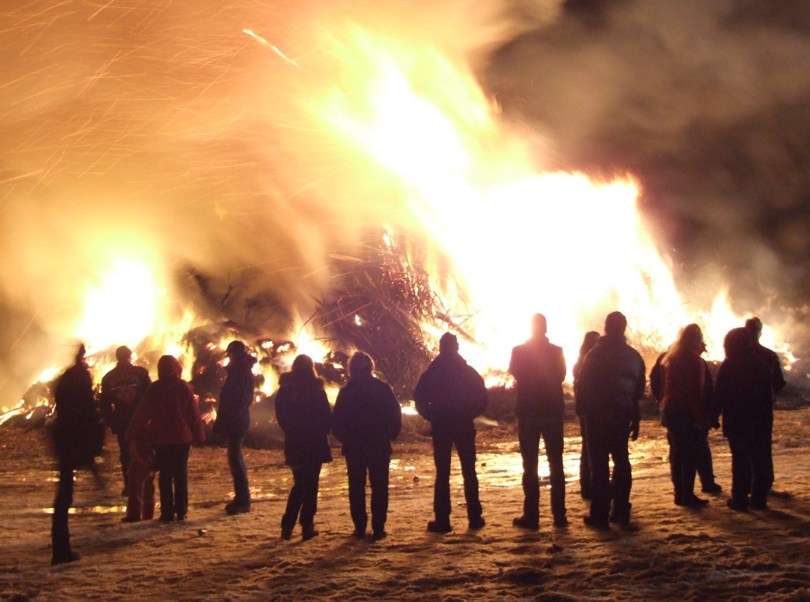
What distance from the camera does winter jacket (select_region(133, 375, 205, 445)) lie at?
28.8 ft

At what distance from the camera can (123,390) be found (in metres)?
10.4

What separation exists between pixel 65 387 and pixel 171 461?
183 centimetres

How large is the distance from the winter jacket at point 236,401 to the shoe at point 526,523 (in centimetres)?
304

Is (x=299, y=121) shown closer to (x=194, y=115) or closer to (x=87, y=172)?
(x=194, y=115)

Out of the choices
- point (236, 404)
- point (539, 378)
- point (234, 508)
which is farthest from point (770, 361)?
point (234, 508)

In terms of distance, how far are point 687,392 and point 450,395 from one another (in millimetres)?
2256

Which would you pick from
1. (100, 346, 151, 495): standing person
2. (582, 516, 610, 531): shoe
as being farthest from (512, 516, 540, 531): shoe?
(100, 346, 151, 495): standing person

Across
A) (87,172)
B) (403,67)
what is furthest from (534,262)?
(87,172)

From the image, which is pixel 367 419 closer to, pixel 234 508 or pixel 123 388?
pixel 234 508

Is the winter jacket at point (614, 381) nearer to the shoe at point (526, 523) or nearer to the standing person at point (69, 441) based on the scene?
the shoe at point (526, 523)

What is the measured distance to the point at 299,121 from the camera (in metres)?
21.5

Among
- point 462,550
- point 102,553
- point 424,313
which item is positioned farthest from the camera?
point 424,313

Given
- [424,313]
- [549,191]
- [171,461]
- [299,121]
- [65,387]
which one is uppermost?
[299,121]

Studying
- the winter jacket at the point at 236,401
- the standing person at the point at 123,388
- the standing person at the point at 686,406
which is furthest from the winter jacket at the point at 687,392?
the standing person at the point at 123,388
